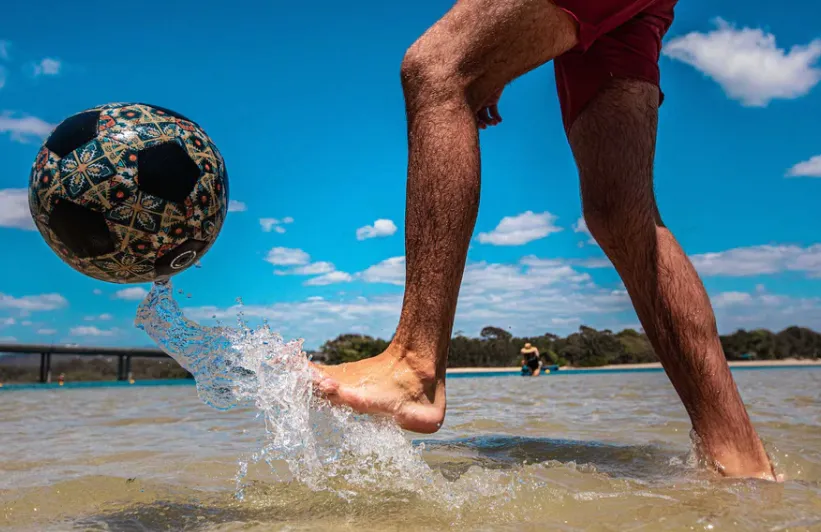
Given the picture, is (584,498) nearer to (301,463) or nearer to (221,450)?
(301,463)

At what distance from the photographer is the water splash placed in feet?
4.99

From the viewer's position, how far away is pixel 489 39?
1.65 meters

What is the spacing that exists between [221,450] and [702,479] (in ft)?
5.96

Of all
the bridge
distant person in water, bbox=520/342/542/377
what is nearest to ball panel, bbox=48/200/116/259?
distant person in water, bbox=520/342/542/377

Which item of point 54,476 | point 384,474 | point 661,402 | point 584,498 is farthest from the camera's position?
point 661,402

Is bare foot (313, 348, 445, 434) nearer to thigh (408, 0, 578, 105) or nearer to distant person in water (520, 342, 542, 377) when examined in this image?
thigh (408, 0, 578, 105)

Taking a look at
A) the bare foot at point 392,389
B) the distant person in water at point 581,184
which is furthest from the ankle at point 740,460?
the bare foot at point 392,389

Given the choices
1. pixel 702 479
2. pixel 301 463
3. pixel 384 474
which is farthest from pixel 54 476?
pixel 702 479

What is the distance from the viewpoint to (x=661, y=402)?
16.4 ft

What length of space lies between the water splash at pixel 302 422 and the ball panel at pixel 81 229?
0.36 meters

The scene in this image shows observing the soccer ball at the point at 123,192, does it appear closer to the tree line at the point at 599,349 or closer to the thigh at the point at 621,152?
the thigh at the point at 621,152

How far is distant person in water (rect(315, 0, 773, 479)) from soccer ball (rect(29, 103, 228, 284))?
2.00 ft

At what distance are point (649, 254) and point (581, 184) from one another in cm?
33

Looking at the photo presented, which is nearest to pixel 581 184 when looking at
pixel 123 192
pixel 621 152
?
pixel 621 152
